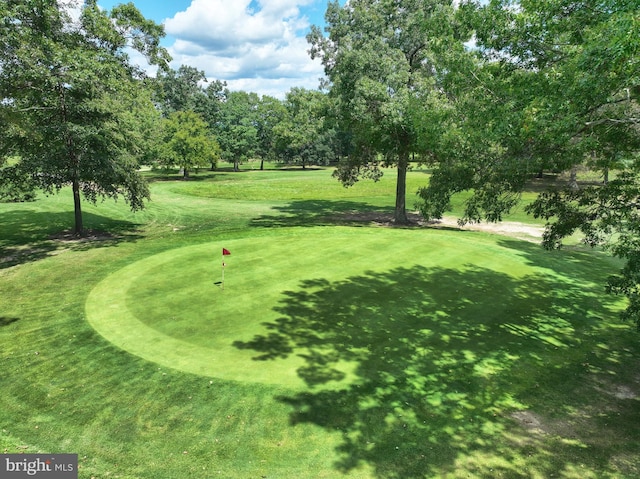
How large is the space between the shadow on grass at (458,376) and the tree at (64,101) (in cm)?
1357

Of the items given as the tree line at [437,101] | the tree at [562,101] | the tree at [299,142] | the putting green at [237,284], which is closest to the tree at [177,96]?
the tree at [299,142]

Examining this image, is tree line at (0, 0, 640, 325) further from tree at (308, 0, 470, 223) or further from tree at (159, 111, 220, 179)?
tree at (159, 111, 220, 179)

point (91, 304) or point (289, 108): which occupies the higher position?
point (289, 108)

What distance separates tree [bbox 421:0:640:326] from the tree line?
36mm

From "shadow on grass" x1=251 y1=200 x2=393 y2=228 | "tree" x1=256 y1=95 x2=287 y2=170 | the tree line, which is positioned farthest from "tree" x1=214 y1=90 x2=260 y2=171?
"shadow on grass" x1=251 y1=200 x2=393 y2=228

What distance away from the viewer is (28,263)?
16.9m

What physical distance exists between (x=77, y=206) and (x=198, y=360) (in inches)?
697

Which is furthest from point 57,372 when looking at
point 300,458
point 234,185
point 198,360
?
point 234,185

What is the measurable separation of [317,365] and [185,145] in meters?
56.5

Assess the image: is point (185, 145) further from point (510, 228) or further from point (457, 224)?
point (510, 228)

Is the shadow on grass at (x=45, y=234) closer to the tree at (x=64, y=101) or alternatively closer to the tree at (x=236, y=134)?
the tree at (x=64, y=101)

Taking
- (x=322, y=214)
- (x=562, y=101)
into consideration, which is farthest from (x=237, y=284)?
(x=322, y=214)

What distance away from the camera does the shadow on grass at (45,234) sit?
18797 millimetres

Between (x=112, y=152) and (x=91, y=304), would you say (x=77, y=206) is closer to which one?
(x=112, y=152)
